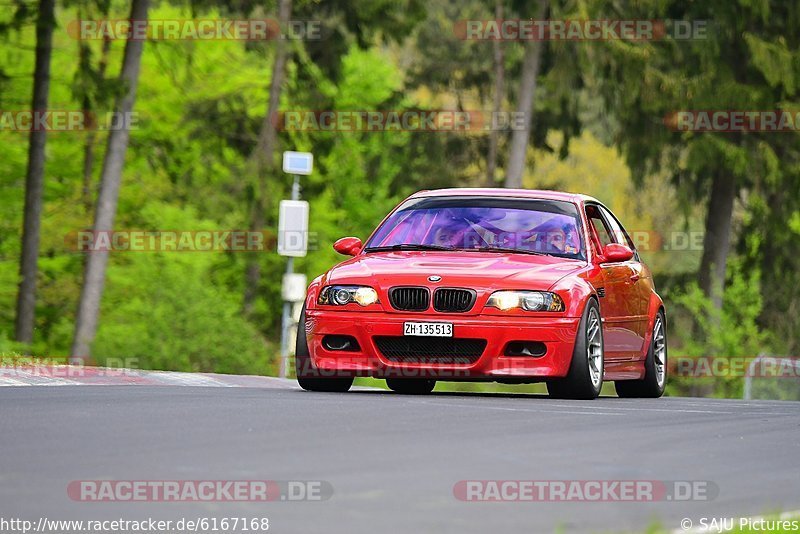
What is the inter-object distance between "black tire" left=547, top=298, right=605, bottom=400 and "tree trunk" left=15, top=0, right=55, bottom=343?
2180 centimetres

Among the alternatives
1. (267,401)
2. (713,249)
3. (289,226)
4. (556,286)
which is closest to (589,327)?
(556,286)

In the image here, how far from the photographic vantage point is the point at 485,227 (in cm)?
1414

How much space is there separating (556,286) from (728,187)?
23142 mm

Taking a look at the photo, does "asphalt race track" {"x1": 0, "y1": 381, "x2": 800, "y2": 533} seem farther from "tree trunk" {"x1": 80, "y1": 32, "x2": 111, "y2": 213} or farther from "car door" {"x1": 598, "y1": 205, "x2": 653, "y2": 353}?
"tree trunk" {"x1": 80, "y1": 32, "x2": 111, "y2": 213}

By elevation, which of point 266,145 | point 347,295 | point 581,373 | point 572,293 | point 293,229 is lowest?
point 581,373

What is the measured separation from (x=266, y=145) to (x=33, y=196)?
21.5ft

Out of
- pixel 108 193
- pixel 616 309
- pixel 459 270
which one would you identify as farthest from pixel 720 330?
pixel 459 270

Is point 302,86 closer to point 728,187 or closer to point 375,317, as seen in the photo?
point 728,187

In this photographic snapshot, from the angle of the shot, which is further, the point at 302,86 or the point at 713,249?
the point at 302,86

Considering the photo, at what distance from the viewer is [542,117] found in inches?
1563

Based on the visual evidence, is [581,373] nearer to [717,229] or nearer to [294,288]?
[294,288]

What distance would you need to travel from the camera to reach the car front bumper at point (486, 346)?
12719 mm

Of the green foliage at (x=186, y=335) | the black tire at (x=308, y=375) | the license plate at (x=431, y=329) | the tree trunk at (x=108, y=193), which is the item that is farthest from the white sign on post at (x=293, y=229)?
the license plate at (x=431, y=329)

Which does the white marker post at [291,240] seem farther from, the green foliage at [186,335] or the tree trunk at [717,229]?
the tree trunk at [717,229]
